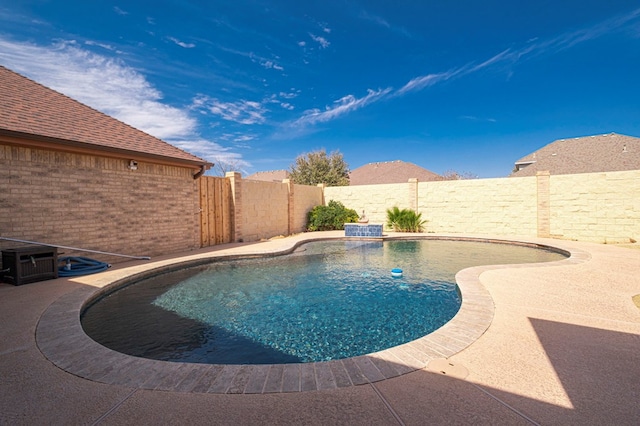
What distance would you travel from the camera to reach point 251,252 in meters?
9.12

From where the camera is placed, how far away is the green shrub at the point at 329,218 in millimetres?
15820

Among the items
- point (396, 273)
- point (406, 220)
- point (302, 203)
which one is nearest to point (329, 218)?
point (302, 203)

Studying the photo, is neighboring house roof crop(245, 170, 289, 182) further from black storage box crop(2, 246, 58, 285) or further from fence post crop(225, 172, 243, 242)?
black storage box crop(2, 246, 58, 285)

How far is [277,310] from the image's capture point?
193 inches

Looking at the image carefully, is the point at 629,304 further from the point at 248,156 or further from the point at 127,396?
the point at 248,156

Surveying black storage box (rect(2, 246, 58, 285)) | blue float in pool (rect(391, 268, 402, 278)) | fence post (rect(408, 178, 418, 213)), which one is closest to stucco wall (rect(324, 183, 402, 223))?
fence post (rect(408, 178, 418, 213))

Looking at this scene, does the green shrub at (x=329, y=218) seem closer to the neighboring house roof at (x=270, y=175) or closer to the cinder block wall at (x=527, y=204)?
the cinder block wall at (x=527, y=204)

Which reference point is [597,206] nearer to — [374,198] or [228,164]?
[374,198]

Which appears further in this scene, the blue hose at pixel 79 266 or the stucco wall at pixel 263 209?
the stucco wall at pixel 263 209

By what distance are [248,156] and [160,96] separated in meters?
18.1

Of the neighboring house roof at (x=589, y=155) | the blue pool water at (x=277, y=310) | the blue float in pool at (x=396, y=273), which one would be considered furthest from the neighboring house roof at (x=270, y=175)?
the blue float in pool at (x=396, y=273)

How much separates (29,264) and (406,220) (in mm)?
13732

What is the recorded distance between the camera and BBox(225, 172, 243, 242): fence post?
11367 millimetres

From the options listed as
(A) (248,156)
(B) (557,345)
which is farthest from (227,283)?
(A) (248,156)
